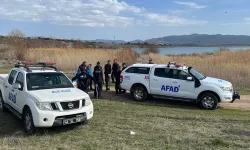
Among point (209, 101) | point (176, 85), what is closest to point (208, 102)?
point (209, 101)

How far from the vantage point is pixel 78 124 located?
25.7 ft

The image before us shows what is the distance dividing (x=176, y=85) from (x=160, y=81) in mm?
752

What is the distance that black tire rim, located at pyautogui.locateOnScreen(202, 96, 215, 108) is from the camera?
437 inches

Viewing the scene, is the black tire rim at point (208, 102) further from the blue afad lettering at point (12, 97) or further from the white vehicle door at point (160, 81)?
the blue afad lettering at point (12, 97)

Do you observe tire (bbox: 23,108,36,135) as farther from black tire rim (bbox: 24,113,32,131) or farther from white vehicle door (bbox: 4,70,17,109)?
white vehicle door (bbox: 4,70,17,109)

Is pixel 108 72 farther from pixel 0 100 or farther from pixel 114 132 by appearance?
pixel 114 132

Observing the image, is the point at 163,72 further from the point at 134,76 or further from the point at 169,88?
the point at 134,76

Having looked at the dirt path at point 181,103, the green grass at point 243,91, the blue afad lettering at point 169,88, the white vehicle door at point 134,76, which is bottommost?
the dirt path at point 181,103

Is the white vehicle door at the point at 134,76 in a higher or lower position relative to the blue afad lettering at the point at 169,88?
higher

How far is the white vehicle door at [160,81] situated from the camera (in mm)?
→ 11930

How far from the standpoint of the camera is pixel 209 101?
1114cm

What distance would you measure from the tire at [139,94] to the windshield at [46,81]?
481 cm

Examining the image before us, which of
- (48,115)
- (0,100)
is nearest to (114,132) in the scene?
(48,115)

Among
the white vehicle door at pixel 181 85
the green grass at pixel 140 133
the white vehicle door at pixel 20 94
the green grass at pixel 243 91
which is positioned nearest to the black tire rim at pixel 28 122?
the green grass at pixel 140 133
